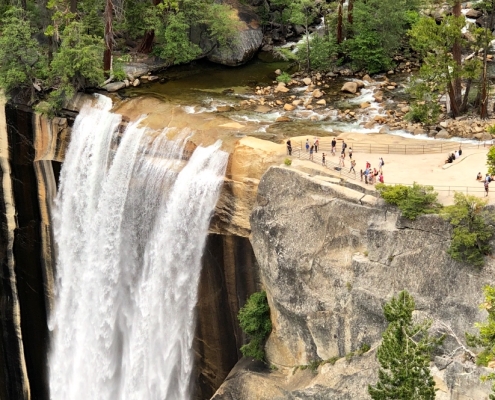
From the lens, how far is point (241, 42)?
183 feet

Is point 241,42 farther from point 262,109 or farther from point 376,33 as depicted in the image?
point 262,109

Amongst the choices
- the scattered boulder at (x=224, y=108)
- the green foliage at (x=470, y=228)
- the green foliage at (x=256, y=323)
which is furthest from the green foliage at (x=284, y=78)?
the green foliage at (x=470, y=228)

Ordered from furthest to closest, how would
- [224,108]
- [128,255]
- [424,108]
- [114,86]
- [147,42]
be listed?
[147,42] < [114,86] < [224,108] < [424,108] < [128,255]

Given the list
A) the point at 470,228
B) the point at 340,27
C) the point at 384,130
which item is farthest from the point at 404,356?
the point at 340,27

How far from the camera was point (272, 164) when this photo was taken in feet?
113

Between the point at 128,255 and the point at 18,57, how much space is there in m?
16.8

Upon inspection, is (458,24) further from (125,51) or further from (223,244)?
(125,51)

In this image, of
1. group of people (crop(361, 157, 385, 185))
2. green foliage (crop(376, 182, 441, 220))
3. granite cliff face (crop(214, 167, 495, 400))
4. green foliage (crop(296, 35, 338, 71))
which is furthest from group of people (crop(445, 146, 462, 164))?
green foliage (crop(296, 35, 338, 71))

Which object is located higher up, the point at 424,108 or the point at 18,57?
the point at 18,57

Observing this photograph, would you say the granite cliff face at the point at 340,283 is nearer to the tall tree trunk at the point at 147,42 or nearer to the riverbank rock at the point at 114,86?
the riverbank rock at the point at 114,86

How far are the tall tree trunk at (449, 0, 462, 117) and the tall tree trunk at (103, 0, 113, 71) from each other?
22.7 metres

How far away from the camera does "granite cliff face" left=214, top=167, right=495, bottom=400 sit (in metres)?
28.5

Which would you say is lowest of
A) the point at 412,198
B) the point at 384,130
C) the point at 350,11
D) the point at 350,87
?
the point at 412,198

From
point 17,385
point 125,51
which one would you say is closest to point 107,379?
point 17,385
